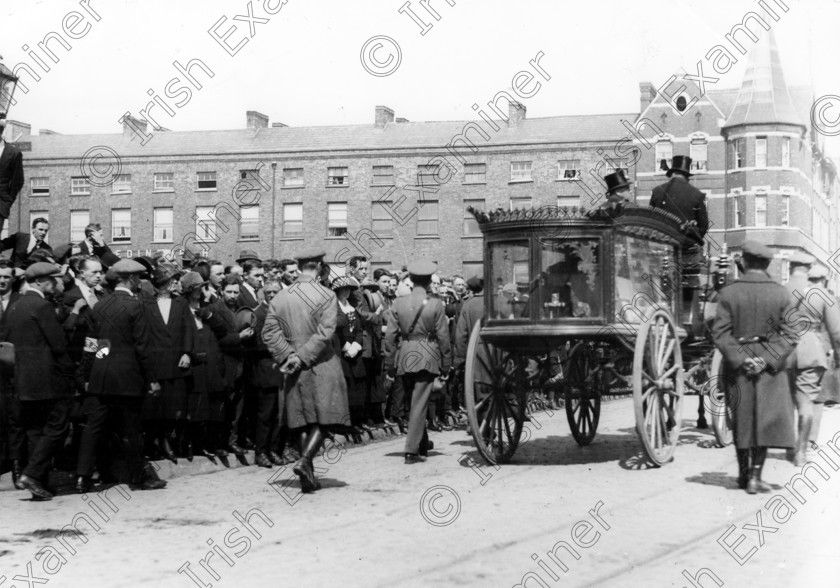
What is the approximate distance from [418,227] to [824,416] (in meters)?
35.7

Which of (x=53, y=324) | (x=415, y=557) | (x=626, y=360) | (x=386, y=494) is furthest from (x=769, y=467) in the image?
(x=53, y=324)

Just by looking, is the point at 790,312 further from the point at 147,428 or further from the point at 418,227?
the point at 418,227

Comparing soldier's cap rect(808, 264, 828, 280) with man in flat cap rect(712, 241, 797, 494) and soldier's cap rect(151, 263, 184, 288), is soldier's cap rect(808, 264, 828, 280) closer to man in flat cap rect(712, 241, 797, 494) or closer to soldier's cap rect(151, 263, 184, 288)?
man in flat cap rect(712, 241, 797, 494)

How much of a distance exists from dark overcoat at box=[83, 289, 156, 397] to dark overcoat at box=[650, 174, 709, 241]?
5767mm

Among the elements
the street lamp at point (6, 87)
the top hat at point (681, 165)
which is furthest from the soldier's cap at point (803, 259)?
the street lamp at point (6, 87)

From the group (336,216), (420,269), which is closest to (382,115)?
(336,216)

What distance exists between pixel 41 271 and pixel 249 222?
141 ft

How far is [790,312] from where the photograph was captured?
Result: 27.5ft

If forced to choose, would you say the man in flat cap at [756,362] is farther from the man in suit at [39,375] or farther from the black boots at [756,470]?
the man in suit at [39,375]

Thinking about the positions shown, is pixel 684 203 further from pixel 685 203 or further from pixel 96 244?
pixel 96 244

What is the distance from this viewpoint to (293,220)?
167 ft

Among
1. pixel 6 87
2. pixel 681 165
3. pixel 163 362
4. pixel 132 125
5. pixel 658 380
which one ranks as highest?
pixel 132 125

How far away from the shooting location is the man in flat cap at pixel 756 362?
26.7 feet

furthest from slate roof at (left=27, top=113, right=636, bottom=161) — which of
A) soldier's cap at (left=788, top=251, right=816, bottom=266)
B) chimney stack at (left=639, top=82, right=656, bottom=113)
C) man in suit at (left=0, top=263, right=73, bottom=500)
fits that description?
man in suit at (left=0, top=263, right=73, bottom=500)
